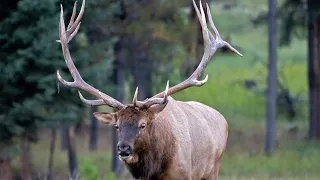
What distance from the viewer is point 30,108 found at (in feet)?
62.3

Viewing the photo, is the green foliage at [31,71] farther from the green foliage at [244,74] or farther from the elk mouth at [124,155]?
the green foliage at [244,74]

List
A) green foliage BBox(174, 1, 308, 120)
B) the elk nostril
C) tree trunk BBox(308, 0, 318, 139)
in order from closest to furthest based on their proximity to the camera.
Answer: the elk nostril → tree trunk BBox(308, 0, 318, 139) → green foliage BBox(174, 1, 308, 120)

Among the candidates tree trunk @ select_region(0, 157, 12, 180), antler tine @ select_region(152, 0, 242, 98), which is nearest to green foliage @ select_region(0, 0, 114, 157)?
tree trunk @ select_region(0, 157, 12, 180)

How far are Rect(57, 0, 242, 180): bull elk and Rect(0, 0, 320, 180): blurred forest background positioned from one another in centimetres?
126

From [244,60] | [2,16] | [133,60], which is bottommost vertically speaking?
[244,60]

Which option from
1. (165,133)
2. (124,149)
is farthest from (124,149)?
(165,133)

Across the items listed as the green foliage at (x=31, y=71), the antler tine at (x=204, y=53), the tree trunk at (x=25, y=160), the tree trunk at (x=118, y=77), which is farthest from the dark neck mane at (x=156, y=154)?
the tree trunk at (x=118, y=77)

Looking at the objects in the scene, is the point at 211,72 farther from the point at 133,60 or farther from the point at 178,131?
the point at 178,131

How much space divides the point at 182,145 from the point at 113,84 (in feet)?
51.2

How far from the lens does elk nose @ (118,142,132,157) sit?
33.3ft

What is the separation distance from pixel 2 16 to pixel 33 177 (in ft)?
14.5

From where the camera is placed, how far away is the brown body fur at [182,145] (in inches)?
425

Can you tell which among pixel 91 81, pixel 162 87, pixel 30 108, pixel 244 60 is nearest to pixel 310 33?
pixel 162 87

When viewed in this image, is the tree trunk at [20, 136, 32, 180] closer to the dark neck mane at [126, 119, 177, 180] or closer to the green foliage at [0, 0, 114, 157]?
the green foliage at [0, 0, 114, 157]
